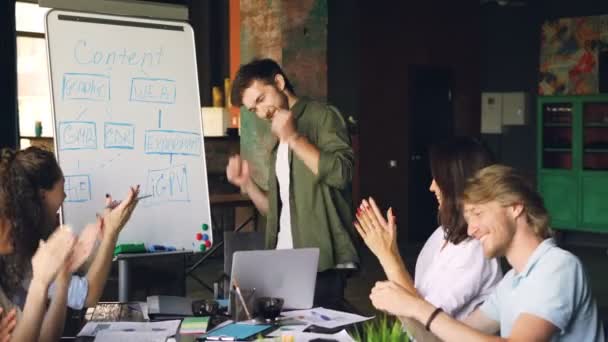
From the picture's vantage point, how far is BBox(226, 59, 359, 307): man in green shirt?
328 centimetres

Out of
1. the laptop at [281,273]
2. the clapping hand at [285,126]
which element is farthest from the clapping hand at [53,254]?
the clapping hand at [285,126]

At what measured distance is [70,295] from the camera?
2857 mm

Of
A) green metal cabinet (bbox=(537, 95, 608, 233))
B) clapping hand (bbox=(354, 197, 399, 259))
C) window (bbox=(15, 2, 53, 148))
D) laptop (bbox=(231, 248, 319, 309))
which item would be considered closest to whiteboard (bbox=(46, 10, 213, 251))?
laptop (bbox=(231, 248, 319, 309))

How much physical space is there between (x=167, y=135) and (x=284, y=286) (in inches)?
48.3

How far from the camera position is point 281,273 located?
2.73 meters

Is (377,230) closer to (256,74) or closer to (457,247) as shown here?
(457,247)

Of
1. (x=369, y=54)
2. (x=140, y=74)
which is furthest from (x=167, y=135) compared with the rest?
(x=369, y=54)

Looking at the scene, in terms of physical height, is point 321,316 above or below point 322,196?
below

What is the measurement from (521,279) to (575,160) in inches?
330

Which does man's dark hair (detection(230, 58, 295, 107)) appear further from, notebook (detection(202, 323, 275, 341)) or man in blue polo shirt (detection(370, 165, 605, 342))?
man in blue polo shirt (detection(370, 165, 605, 342))

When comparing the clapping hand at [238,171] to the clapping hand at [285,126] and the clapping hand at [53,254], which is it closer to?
the clapping hand at [285,126]

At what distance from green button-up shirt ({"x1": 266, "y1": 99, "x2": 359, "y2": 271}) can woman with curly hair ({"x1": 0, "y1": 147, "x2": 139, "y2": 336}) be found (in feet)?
2.40

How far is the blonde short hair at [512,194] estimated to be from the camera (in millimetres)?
2152

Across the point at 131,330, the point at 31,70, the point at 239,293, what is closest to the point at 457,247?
the point at 239,293
